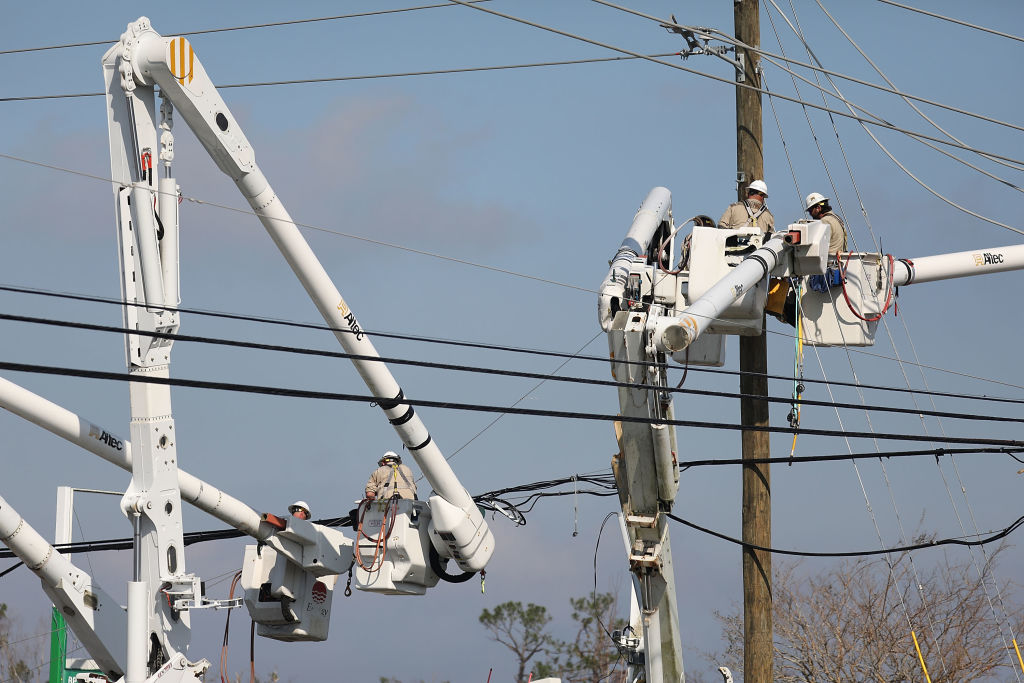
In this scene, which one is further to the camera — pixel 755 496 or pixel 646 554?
pixel 755 496

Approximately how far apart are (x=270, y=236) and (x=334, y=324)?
1.22 meters

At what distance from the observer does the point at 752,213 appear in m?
17.0

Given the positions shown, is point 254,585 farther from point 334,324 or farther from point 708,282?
point 708,282

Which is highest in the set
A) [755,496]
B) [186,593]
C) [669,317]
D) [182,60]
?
[182,60]

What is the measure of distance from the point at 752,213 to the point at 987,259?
3442 millimetres

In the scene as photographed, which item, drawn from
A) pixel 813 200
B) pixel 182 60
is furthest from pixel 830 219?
pixel 182 60

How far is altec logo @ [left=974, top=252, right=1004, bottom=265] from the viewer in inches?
722

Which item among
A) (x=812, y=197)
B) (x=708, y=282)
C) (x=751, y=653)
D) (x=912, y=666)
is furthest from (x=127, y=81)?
(x=912, y=666)

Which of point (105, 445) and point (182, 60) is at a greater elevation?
point (182, 60)

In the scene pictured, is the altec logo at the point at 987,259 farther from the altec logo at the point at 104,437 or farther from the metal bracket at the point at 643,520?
the altec logo at the point at 104,437

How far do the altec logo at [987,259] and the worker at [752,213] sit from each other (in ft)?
9.78

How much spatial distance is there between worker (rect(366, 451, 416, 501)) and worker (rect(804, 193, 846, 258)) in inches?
227

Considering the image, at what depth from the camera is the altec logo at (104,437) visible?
16.6 meters

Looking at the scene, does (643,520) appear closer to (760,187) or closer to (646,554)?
(646,554)
